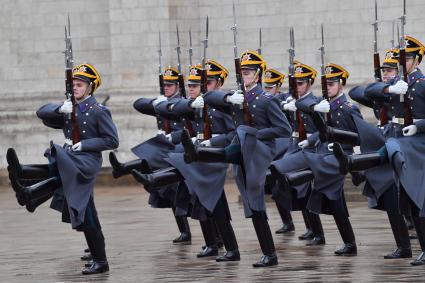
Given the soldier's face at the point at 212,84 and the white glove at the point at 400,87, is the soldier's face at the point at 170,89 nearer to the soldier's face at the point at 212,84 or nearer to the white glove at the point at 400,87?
the soldier's face at the point at 212,84

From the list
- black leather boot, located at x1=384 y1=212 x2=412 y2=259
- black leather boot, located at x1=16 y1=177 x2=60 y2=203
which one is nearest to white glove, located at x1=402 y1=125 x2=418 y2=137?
black leather boot, located at x1=384 y1=212 x2=412 y2=259

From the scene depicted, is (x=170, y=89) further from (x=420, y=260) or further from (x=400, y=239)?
(x=420, y=260)

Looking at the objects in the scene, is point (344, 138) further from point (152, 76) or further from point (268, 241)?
point (152, 76)

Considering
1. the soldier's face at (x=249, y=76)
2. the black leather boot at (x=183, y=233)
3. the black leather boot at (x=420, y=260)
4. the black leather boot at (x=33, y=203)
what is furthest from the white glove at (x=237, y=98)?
the black leather boot at (x=183, y=233)

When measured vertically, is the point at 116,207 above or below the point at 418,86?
below

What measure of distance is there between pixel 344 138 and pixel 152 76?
13028 millimetres

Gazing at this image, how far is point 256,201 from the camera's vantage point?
44.2ft

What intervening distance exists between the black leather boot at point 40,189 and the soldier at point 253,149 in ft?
3.96

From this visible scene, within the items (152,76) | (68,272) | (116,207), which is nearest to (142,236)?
(68,272)

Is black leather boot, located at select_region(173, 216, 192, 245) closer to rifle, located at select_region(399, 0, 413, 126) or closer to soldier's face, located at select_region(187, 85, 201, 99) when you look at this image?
soldier's face, located at select_region(187, 85, 201, 99)

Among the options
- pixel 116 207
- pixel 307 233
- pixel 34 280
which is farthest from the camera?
pixel 116 207

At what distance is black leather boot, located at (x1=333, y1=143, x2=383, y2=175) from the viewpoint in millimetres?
13023

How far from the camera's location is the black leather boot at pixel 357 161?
1302cm

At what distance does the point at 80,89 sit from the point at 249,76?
1.57 meters
